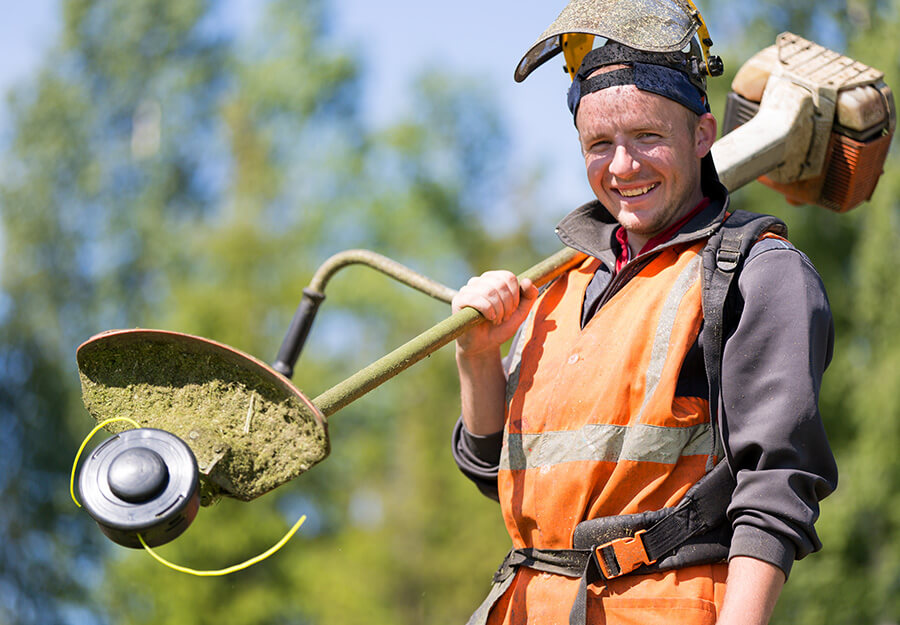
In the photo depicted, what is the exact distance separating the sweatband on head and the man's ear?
23mm

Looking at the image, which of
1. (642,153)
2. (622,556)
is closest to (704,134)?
(642,153)

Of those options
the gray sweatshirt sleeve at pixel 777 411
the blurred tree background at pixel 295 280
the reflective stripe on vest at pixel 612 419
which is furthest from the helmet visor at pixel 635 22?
the blurred tree background at pixel 295 280

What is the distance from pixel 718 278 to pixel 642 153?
389 millimetres

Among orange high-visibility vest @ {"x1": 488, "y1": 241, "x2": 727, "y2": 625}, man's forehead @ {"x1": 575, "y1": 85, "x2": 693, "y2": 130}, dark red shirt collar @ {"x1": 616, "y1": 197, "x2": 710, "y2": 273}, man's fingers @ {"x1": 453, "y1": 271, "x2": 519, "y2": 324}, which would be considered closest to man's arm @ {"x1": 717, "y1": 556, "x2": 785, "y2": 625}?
orange high-visibility vest @ {"x1": 488, "y1": 241, "x2": 727, "y2": 625}

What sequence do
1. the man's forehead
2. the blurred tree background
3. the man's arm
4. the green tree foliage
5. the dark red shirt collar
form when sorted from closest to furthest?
the man's arm < the man's forehead < the dark red shirt collar < the blurred tree background < the green tree foliage

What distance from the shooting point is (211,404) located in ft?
8.43

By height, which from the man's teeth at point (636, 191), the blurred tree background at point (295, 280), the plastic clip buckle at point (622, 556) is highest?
the man's teeth at point (636, 191)

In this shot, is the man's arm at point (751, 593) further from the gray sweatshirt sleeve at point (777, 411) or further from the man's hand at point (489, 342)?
the man's hand at point (489, 342)

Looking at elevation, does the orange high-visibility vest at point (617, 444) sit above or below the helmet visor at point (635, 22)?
below

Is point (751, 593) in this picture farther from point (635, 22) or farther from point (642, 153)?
point (635, 22)

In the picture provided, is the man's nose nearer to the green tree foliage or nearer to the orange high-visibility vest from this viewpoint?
the orange high-visibility vest

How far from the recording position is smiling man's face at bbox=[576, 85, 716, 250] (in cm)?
274

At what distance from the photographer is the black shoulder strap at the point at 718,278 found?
2506mm

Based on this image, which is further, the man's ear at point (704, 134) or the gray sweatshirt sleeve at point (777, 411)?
the man's ear at point (704, 134)
